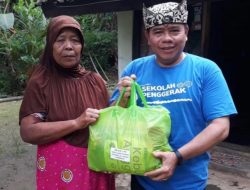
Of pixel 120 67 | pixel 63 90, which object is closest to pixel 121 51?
pixel 120 67

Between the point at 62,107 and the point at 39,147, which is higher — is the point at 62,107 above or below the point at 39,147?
above

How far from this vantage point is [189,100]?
1.75 m

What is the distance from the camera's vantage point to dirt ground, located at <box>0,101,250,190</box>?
4.29 metres

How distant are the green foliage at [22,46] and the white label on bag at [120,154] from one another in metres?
9.39

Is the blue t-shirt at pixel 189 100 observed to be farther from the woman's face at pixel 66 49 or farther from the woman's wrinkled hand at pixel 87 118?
the woman's face at pixel 66 49

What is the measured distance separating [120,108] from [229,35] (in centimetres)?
559

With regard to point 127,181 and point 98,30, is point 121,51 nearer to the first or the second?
point 127,181

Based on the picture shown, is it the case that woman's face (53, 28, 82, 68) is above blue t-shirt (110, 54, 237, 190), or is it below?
above

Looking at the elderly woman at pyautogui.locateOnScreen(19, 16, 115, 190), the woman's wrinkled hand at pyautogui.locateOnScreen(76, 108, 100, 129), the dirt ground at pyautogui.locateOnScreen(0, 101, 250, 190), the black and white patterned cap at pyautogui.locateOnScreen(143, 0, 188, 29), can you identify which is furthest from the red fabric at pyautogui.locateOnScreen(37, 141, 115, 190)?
the dirt ground at pyautogui.locateOnScreen(0, 101, 250, 190)

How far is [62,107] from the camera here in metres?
2.00

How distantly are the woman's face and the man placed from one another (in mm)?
363

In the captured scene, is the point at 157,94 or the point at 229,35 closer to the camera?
the point at 157,94

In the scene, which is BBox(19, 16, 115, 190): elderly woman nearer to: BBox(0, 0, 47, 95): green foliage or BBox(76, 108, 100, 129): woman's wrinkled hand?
BBox(76, 108, 100, 129): woman's wrinkled hand

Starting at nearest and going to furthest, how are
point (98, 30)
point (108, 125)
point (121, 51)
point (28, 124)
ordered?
1. point (108, 125)
2. point (28, 124)
3. point (121, 51)
4. point (98, 30)
